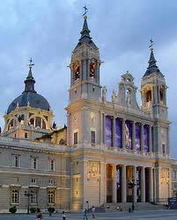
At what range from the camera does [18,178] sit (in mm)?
72438

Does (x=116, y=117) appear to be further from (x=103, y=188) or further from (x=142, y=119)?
(x=103, y=188)

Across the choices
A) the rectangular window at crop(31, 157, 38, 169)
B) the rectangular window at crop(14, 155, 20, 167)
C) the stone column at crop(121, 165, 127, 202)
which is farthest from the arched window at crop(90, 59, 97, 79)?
the rectangular window at crop(14, 155, 20, 167)

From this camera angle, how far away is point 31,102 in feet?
395

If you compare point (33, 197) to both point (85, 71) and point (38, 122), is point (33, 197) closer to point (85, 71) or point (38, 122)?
point (85, 71)

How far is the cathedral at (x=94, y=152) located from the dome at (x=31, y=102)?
19290mm

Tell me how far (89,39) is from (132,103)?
17.7 metres

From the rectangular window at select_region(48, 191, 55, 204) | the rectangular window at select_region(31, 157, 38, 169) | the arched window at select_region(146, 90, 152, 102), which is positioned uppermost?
the arched window at select_region(146, 90, 152, 102)

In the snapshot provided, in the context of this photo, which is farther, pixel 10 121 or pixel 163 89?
pixel 10 121

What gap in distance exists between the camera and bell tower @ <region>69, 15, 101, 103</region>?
8275 cm

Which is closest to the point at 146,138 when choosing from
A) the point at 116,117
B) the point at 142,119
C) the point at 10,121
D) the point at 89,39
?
the point at 142,119

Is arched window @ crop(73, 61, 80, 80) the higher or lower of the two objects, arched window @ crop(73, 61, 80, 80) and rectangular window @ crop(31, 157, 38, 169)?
the higher

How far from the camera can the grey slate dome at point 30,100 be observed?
120m

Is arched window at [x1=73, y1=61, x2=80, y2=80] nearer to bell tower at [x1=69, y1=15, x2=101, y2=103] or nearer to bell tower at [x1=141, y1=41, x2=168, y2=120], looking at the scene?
bell tower at [x1=69, y1=15, x2=101, y2=103]

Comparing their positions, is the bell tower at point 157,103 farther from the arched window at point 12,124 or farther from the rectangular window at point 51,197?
the arched window at point 12,124
